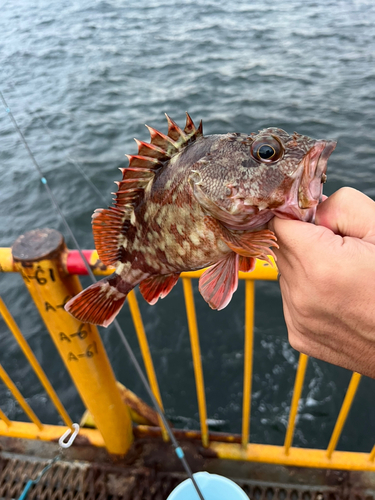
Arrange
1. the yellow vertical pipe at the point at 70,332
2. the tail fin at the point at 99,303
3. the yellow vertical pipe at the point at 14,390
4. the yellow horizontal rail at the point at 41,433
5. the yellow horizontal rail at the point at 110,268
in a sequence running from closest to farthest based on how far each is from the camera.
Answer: the tail fin at the point at 99,303 < the yellow horizontal rail at the point at 110,268 < the yellow vertical pipe at the point at 70,332 < the yellow vertical pipe at the point at 14,390 < the yellow horizontal rail at the point at 41,433

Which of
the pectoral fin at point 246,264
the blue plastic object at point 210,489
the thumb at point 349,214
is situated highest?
the thumb at point 349,214

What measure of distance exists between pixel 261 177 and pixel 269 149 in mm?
99

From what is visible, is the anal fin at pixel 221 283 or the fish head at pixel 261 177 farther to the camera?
the anal fin at pixel 221 283

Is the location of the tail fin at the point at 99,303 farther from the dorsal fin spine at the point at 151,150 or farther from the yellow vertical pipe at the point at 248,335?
the yellow vertical pipe at the point at 248,335

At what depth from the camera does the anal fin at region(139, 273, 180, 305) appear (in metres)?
1.71

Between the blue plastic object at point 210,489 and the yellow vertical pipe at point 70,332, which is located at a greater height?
the yellow vertical pipe at point 70,332

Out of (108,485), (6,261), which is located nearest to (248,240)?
(6,261)

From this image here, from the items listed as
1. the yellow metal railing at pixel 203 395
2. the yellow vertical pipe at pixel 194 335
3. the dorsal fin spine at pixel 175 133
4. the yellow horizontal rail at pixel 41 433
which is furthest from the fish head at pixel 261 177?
the yellow horizontal rail at pixel 41 433

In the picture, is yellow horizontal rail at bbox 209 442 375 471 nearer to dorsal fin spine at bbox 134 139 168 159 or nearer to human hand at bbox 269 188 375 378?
human hand at bbox 269 188 375 378

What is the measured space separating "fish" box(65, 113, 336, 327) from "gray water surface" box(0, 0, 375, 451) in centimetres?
320

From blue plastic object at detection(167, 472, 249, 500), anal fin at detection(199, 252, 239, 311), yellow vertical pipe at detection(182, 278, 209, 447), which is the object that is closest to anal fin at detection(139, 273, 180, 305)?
anal fin at detection(199, 252, 239, 311)

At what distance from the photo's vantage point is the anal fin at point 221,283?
56.8 inches

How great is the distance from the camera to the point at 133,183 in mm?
1578

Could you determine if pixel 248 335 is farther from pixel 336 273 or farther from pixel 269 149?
pixel 269 149
